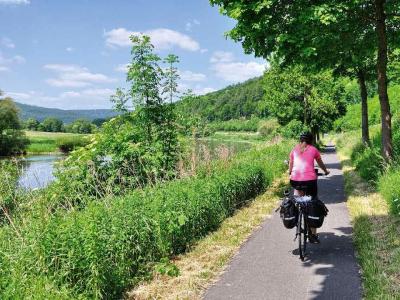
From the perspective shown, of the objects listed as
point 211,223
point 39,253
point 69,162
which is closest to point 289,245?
point 211,223

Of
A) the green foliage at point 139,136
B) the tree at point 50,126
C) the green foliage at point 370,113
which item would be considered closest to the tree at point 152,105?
the green foliage at point 139,136

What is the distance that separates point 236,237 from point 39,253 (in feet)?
14.9

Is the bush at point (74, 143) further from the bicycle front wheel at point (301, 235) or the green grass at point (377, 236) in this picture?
the green grass at point (377, 236)

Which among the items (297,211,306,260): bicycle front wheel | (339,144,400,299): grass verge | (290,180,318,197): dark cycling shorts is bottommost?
(339,144,400,299): grass verge

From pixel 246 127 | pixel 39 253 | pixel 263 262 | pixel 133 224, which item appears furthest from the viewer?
pixel 246 127

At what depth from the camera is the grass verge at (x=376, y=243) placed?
5880mm

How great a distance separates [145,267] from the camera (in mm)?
6891

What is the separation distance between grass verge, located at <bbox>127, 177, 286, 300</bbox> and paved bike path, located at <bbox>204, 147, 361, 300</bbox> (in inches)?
7.4

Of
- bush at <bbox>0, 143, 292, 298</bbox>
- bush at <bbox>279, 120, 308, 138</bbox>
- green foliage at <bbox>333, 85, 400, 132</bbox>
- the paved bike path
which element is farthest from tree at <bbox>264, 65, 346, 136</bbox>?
bush at <bbox>0, 143, 292, 298</bbox>

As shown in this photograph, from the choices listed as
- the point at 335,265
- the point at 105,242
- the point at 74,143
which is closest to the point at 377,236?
the point at 335,265

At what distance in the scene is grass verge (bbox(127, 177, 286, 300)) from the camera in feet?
20.1

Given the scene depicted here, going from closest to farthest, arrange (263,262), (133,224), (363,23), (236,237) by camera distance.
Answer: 1. (133,224)
2. (263,262)
3. (236,237)
4. (363,23)

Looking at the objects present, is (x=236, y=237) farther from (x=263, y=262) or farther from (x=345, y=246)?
(x=345, y=246)

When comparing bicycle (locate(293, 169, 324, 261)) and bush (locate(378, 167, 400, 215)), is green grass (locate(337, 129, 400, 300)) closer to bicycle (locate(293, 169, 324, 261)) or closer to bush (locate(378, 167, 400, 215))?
bush (locate(378, 167, 400, 215))
